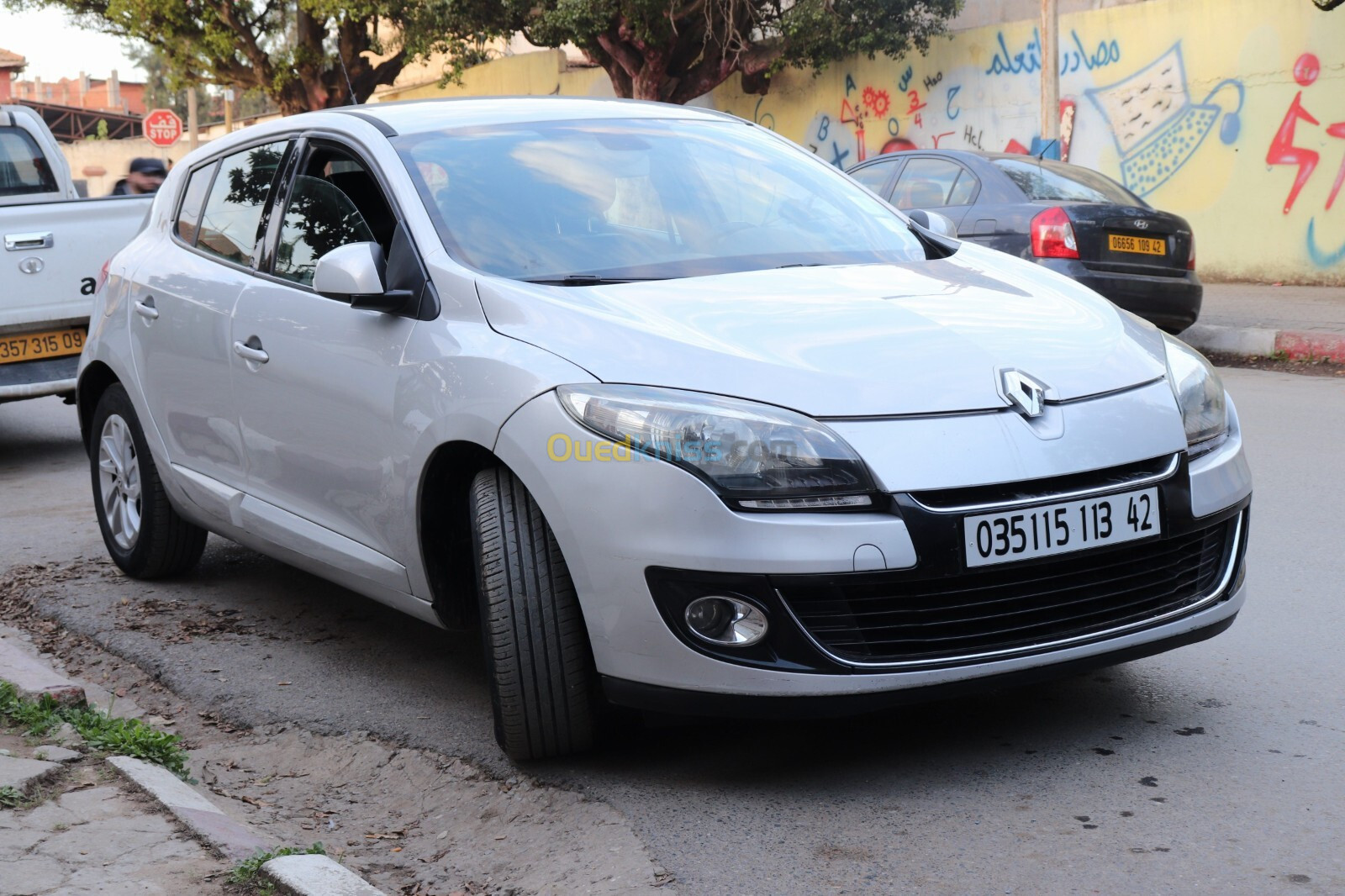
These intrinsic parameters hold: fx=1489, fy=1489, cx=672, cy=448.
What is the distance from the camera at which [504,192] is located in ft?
13.2

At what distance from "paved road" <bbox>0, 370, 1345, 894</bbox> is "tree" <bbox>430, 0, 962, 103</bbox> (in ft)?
53.5

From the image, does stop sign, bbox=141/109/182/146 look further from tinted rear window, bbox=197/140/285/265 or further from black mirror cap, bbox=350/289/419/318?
black mirror cap, bbox=350/289/419/318

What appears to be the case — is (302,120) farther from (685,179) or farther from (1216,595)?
(1216,595)

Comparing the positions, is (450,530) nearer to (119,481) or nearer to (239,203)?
(239,203)

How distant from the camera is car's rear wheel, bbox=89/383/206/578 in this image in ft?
17.5

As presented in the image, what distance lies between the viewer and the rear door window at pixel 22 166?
33.3 ft

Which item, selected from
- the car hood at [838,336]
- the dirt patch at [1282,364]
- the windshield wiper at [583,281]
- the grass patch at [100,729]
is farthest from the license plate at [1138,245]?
the grass patch at [100,729]

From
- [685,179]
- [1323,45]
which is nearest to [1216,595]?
[685,179]

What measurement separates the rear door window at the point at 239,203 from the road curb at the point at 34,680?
1.36 metres

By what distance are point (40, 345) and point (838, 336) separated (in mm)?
6386

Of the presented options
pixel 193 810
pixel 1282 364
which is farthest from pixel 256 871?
pixel 1282 364

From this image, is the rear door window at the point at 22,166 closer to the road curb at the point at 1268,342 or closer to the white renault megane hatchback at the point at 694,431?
the white renault megane hatchback at the point at 694,431

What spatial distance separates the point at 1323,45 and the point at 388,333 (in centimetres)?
1387

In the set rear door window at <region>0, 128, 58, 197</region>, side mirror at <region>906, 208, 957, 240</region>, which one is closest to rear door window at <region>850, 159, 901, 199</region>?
rear door window at <region>0, 128, 58, 197</region>
